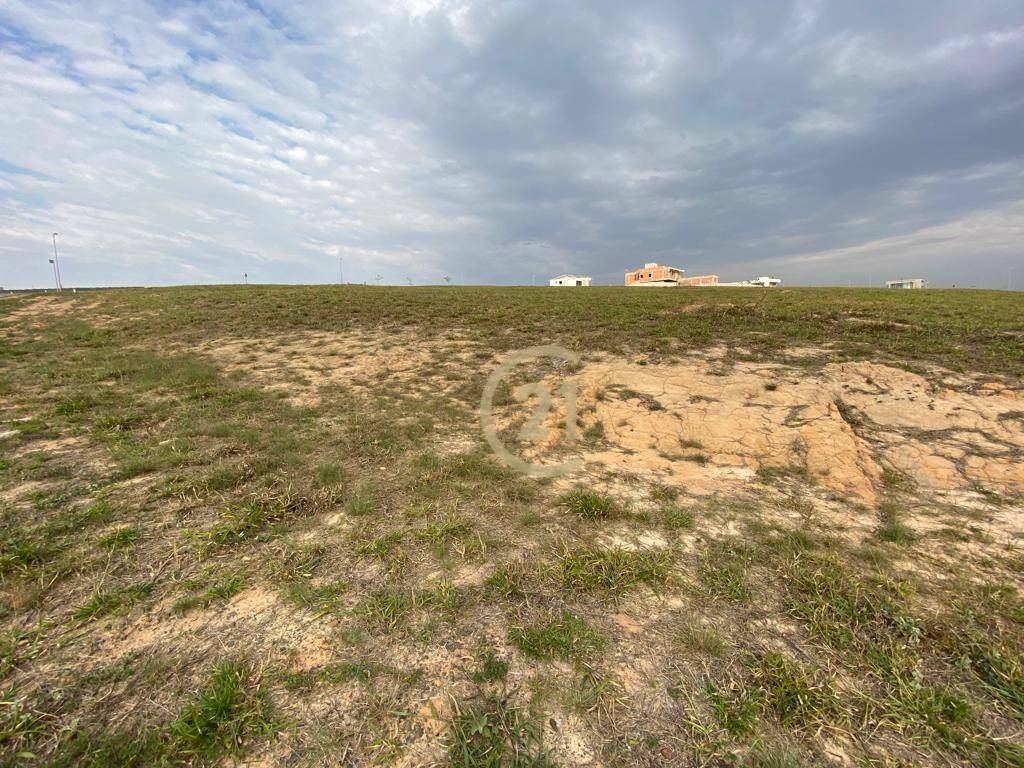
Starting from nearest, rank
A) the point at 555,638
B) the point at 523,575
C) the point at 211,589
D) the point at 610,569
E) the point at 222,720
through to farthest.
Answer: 1. the point at 222,720
2. the point at 555,638
3. the point at 211,589
4. the point at 523,575
5. the point at 610,569

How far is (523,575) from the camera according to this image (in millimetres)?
3369

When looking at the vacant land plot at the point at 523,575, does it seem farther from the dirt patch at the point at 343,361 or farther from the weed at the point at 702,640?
the dirt patch at the point at 343,361

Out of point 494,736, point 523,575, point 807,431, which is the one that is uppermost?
point 807,431

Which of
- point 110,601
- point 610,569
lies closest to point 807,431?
point 610,569

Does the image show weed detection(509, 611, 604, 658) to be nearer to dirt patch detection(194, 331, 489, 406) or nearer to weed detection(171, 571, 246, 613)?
Result: weed detection(171, 571, 246, 613)

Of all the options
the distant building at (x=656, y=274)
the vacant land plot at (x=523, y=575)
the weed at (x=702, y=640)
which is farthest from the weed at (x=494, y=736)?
the distant building at (x=656, y=274)

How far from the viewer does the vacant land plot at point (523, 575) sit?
228 centimetres

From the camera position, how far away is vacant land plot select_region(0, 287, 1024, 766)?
7.48 ft

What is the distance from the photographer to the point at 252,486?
15.5ft

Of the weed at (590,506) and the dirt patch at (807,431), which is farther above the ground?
the dirt patch at (807,431)

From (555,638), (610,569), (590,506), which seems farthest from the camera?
(590,506)

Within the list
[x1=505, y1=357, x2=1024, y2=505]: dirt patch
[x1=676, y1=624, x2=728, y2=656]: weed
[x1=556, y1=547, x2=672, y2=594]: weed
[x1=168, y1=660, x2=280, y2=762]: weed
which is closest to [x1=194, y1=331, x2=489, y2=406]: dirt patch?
[x1=505, y1=357, x2=1024, y2=505]: dirt patch

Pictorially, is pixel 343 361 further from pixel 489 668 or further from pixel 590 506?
pixel 489 668

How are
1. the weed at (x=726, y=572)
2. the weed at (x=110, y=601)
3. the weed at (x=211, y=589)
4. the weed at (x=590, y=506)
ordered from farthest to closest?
the weed at (x=590, y=506) → the weed at (x=726, y=572) → the weed at (x=211, y=589) → the weed at (x=110, y=601)
